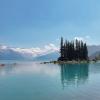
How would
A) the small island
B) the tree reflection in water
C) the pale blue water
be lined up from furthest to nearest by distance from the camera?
the small island → the tree reflection in water → the pale blue water

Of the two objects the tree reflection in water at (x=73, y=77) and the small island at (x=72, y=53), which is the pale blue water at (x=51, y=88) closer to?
the tree reflection in water at (x=73, y=77)

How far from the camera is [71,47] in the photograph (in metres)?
156

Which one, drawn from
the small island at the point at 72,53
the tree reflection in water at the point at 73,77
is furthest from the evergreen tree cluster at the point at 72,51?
the tree reflection in water at the point at 73,77

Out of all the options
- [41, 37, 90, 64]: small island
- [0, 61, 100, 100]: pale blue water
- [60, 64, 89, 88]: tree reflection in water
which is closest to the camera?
[0, 61, 100, 100]: pale blue water

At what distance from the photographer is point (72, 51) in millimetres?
156500

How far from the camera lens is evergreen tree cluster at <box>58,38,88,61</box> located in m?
155

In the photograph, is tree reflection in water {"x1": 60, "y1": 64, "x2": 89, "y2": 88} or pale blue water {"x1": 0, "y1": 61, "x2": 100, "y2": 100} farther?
tree reflection in water {"x1": 60, "y1": 64, "x2": 89, "y2": 88}

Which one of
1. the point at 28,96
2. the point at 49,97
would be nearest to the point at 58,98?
the point at 49,97

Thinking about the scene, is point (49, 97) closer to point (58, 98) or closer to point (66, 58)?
point (58, 98)

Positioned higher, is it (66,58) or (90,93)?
(66,58)

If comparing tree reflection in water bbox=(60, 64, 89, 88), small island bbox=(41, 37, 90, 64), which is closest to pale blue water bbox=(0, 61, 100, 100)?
tree reflection in water bbox=(60, 64, 89, 88)

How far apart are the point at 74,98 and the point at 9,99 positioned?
335 inches

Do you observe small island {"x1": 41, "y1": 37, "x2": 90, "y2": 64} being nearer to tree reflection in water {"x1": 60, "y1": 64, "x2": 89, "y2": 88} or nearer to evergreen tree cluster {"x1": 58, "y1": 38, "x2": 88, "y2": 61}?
evergreen tree cluster {"x1": 58, "y1": 38, "x2": 88, "y2": 61}

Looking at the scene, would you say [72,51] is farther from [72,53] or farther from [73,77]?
[73,77]
